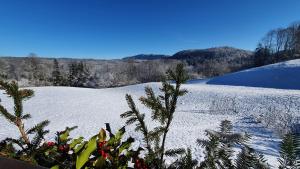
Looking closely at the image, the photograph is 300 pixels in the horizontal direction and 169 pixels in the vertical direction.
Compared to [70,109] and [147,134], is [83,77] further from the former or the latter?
[147,134]

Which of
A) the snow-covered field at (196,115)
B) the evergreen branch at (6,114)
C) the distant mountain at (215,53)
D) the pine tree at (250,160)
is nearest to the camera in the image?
the pine tree at (250,160)

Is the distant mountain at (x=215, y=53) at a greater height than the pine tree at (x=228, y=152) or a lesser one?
greater

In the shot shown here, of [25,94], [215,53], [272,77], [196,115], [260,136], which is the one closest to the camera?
[25,94]

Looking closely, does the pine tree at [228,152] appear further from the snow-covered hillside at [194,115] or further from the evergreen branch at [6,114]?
the snow-covered hillside at [194,115]

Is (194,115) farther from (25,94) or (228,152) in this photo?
(25,94)

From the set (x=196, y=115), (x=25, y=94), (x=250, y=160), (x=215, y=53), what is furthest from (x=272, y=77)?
(x=215, y=53)

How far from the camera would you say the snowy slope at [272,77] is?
32.0 m

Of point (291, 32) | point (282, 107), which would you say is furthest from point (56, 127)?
point (291, 32)

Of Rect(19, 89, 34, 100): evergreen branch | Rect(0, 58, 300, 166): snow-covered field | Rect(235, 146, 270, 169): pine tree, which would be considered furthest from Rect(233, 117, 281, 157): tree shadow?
Rect(19, 89, 34, 100): evergreen branch

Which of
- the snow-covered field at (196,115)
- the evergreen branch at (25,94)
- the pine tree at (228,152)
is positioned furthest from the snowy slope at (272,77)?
the evergreen branch at (25,94)

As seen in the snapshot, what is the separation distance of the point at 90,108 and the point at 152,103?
54.6ft

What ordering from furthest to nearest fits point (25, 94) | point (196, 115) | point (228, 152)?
1. point (196, 115)
2. point (25, 94)
3. point (228, 152)

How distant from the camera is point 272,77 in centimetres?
3447

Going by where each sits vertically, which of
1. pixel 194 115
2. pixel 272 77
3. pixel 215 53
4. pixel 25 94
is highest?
pixel 215 53
